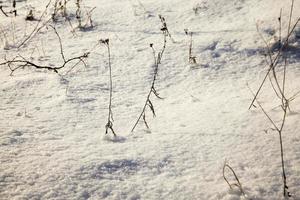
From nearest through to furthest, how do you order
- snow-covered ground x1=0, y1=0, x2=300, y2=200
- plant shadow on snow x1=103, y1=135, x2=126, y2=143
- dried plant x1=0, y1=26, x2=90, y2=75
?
snow-covered ground x1=0, y1=0, x2=300, y2=200
plant shadow on snow x1=103, y1=135, x2=126, y2=143
dried plant x1=0, y1=26, x2=90, y2=75

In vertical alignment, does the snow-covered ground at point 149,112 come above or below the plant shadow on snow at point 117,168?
above

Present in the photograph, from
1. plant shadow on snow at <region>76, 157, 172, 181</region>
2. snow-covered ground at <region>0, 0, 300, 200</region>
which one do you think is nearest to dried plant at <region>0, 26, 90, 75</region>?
snow-covered ground at <region>0, 0, 300, 200</region>

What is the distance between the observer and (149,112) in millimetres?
1773

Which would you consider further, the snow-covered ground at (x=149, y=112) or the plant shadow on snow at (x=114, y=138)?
the plant shadow on snow at (x=114, y=138)

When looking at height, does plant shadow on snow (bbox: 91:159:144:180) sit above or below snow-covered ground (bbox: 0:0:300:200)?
below

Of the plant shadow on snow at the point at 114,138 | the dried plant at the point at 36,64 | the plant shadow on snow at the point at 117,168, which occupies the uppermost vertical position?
the dried plant at the point at 36,64

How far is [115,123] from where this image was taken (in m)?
1.68

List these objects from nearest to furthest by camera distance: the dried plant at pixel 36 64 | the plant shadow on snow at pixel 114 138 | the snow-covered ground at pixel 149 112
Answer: the snow-covered ground at pixel 149 112 → the plant shadow on snow at pixel 114 138 → the dried plant at pixel 36 64

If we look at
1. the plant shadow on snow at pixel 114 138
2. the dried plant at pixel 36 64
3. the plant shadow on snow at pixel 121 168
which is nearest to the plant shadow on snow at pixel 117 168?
the plant shadow on snow at pixel 121 168

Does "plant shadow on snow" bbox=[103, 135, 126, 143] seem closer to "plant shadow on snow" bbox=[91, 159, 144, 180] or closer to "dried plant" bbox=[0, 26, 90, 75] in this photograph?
"plant shadow on snow" bbox=[91, 159, 144, 180]

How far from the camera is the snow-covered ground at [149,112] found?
126cm

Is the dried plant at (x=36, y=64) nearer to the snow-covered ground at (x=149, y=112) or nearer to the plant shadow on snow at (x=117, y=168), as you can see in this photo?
the snow-covered ground at (x=149, y=112)

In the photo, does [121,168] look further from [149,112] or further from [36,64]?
[36,64]

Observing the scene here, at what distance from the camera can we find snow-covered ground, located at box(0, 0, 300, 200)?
126 centimetres
